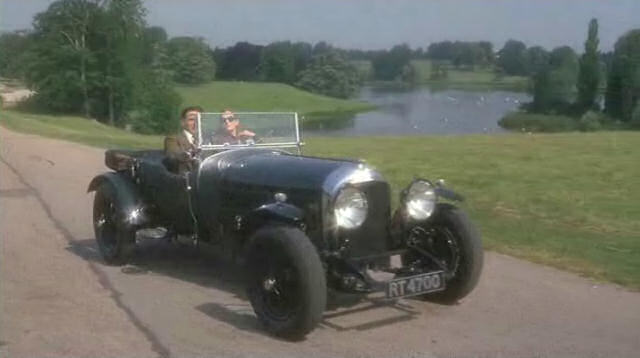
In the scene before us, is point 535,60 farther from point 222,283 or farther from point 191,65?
point 222,283

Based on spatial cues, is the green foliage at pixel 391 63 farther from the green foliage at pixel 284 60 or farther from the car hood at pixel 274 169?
the car hood at pixel 274 169

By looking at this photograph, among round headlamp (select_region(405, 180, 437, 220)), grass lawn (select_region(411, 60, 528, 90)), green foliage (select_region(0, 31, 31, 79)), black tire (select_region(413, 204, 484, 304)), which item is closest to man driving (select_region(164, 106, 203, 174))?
round headlamp (select_region(405, 180, 437, 220))

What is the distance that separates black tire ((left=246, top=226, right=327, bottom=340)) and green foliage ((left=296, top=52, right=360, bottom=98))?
1491 cm

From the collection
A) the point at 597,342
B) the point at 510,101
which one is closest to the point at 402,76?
the point at 510,101

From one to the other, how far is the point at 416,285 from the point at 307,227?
920mm

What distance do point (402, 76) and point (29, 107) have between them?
42479mm

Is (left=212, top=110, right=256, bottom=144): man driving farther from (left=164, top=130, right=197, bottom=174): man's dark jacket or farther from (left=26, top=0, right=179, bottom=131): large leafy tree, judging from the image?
(left=26, top=0, right=179, bottom=131): large leafy tree

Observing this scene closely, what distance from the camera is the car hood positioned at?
21.9ft

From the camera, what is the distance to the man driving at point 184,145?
8.10 m

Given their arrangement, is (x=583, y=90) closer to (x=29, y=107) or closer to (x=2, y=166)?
(x=2, y=166)

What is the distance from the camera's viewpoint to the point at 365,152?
77.1 ft

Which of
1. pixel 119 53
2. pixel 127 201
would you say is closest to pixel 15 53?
pixel 119 53

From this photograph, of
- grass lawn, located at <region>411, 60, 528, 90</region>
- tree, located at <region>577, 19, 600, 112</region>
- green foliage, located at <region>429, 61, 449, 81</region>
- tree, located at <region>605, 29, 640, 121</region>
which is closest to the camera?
green foliage, located at <region>429, 61, 449, 81</region>

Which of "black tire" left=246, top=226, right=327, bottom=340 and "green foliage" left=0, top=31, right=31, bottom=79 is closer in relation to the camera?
"black tire" left=246, top=226, right=327, bottom=340
